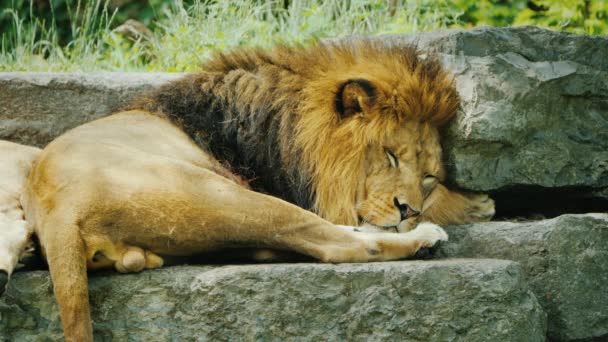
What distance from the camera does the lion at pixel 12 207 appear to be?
3.33m

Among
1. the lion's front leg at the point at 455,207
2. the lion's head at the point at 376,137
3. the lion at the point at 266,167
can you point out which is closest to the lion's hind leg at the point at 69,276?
the lion at the point at 266,167

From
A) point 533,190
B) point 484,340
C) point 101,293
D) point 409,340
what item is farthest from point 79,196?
point 533,190

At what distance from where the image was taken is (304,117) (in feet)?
13.4

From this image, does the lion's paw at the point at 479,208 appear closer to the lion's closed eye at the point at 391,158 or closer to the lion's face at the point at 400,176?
the lion's face at the point at 400,176

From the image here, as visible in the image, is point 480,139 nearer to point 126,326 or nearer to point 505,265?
point 505,265

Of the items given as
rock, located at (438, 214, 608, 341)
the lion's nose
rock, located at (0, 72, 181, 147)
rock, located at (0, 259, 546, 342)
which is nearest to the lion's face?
the lion's nose

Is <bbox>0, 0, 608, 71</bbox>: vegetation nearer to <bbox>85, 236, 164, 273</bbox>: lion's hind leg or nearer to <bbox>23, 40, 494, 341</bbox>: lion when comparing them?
<bbox>23, 40, 494, 341</bbox>: lion

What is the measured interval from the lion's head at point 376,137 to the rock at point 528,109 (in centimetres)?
13

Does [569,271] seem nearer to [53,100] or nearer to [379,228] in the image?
[379,228]

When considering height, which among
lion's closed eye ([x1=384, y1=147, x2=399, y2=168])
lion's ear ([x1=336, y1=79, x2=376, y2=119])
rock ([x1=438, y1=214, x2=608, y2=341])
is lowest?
rock ([x1=438, y1=214, x2=608, y2=341])

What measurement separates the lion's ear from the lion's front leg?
0.47 meters

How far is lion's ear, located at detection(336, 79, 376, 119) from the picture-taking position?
4008 millimetres

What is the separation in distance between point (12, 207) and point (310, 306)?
121 centimetres

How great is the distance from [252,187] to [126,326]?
95 cm
